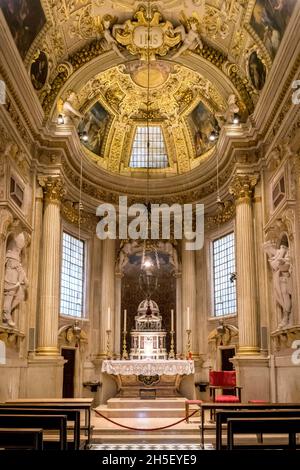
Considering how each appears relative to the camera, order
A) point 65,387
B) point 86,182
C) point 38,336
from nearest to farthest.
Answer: point 38,336 < point 65,387 < point 86,182

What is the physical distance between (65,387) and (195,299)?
4939mm

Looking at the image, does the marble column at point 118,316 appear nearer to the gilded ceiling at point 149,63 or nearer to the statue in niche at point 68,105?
the gilded ceiling at point 149,63

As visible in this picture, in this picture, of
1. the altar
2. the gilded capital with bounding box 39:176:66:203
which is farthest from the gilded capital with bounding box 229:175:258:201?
the gilded capital with bounding box 39:176:66:203

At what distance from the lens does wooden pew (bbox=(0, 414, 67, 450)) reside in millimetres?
6191

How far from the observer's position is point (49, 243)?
13898mm

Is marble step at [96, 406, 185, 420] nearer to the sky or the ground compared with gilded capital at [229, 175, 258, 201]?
nearer to the ground

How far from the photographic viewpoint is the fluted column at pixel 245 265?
43.9 ft

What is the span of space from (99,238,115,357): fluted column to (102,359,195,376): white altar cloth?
2006 mm

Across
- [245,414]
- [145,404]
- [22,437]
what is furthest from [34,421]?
[145,404]

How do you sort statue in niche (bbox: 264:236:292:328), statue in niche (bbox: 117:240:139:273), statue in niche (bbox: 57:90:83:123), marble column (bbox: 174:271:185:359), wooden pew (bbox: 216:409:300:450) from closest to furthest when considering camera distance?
wooden pew (bbox: 216:409:300:450) < statue in niche (bbox: 264:236:292:328) < statue in niche (bbox: 57:90:83:123) < marble column (bbox: 174:271:185:359) < statue in niche (bbox: 117:240:139:273)

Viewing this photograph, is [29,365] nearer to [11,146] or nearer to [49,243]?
[49,243]

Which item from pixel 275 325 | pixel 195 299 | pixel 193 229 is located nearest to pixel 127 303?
pixel 195 299

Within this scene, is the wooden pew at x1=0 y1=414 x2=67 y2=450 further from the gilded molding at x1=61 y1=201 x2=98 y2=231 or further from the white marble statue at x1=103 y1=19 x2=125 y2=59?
the white marble statue at x1=103 y1=19 x2=125 y2=59

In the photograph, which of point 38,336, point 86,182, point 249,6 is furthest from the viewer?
point 86,182
